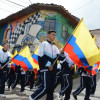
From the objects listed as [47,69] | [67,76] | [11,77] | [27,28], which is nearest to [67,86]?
[67,76]

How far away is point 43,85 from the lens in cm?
412

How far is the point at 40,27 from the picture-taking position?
57.1 ft

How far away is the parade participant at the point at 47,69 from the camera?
409 centimetres

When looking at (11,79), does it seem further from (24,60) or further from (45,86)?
(45,86)

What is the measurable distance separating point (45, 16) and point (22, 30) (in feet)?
10.4

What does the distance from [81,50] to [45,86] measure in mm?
1531

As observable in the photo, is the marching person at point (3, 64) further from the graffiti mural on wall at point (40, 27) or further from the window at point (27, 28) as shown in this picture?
the window at point (27, 28)

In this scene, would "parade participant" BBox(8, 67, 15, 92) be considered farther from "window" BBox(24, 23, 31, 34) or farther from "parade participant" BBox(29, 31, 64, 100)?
"window" BBox(24, 23, 31, 34)

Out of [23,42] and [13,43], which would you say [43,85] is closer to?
[23,42]

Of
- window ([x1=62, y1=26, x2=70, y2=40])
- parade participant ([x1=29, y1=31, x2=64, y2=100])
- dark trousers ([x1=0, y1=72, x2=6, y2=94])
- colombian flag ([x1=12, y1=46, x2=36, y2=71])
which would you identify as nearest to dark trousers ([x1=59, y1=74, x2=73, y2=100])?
parade participant ([x1=29, y1=31, x2=64, y2=100])

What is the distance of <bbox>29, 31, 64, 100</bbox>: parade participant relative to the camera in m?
4.09

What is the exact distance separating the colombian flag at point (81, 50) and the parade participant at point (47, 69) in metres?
0.54

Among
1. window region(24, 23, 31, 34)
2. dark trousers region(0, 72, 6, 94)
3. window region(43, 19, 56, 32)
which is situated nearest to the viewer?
dark trousers region(0, 72, 6, 94)

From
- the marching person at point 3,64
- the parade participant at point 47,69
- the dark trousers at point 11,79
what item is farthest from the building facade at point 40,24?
the parade participant at point 47,69
